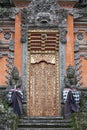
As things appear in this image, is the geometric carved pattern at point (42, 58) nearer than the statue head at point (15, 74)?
No

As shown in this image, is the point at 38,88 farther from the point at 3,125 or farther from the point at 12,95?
the point at 3,125

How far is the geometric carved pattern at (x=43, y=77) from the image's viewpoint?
16484 mm

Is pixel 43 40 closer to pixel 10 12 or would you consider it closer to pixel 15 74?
pixel 10 12

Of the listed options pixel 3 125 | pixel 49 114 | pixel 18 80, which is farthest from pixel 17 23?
pixel 3 125

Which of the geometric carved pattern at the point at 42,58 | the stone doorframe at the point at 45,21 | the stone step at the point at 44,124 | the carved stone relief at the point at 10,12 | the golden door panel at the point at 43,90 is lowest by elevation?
the stone step at the point at 44,124

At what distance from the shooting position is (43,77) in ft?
54.9

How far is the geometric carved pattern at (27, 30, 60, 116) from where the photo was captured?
16484 millimetres

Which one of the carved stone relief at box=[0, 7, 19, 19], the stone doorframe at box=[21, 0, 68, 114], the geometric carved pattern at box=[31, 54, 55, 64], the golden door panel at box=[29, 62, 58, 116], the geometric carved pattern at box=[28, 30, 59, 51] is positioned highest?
the carved stone relief at box=[0, 7, 19, 19]

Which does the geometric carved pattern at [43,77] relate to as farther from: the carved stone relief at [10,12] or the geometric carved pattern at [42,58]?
the carved stone relief at [10,12]

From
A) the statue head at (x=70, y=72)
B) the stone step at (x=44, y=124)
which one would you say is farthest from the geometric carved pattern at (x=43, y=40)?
the stone step at (x=44, y=124)

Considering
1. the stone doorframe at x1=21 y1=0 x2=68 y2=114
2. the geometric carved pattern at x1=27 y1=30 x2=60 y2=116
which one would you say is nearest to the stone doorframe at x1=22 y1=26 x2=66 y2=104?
the stone doorframe at x1=21 y1=0 x2=68 y2=114

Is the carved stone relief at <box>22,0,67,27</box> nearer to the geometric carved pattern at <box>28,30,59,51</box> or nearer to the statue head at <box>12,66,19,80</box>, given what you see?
the geometric carved pattern at <box>28,30,59,51</box>

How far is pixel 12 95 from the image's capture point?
1552cm

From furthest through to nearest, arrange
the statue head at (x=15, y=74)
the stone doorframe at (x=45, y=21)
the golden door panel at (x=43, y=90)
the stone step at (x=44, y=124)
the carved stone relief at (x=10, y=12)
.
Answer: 1. the carved stone relief at (x=10, y=12)
2. the stone doorframe at (x=45, y=21)
3. the golden door panel at (x=43, y=90)
4. the statue head at (x=15, y=74)
5. the stone step at (x=44, y=124)
